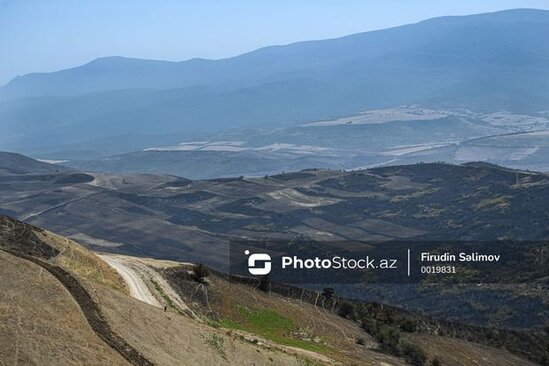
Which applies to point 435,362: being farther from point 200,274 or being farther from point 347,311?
point 200,274

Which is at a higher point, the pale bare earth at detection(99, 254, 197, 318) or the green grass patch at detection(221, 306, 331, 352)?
the pale bare earth at detection(99, 254, 197, 318)

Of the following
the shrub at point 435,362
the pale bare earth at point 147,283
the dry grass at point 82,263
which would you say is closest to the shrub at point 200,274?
the pale bare earth at point 147,283

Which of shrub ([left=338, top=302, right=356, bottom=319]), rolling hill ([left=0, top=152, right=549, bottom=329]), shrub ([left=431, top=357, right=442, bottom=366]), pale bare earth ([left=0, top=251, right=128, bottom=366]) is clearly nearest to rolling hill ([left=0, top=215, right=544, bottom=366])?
pale bare earth ([left=0, top=251, right=128, bottom=366])

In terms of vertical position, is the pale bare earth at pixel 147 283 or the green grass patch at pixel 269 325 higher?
the pale bare earth at pixel 147 283

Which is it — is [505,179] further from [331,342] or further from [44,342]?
[44,342]

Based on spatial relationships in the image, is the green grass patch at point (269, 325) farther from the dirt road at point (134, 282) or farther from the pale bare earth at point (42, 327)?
the pale bare earth at point (42, 327)

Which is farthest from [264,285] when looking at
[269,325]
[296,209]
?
[296,209]

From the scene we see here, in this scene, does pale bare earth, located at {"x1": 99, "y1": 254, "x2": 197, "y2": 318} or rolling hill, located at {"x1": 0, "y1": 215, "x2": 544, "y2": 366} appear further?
pale bare earth, located at {"x1": 99, "y1": 254, "x2": 197, "y2": 318}

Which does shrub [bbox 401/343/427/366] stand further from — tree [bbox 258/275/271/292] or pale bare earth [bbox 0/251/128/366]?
pale bare earth [bbox 0/251/128/366]

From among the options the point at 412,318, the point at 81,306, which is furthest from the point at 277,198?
the point at 81,306
